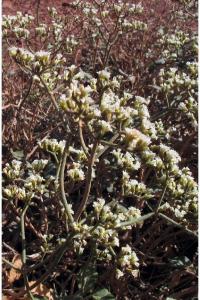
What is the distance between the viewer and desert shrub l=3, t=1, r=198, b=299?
183cm

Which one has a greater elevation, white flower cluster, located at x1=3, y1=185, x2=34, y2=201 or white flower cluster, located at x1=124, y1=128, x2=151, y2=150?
white flower cluster, located at x1=124, y1=128, x2=151, y2=150

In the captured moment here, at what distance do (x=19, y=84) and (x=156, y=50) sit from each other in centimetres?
131

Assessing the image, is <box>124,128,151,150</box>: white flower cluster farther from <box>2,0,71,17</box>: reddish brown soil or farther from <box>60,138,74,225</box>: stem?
<box>2,0,71,17</box>: reddish brown soil

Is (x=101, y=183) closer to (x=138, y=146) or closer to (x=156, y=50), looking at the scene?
(x=138, y=146)

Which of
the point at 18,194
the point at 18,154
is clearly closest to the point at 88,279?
the point at 18,194

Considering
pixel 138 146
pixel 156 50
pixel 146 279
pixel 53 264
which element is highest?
pixel 156 50

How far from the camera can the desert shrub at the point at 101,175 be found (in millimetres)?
1832

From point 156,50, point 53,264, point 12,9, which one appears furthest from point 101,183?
point 12,9

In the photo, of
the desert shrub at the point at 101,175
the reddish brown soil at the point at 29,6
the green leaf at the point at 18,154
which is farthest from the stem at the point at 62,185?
the reddish brown soil at the point at 29,6

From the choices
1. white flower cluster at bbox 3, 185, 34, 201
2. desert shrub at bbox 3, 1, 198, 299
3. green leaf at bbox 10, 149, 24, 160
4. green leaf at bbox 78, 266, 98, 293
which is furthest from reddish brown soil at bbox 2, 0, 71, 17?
green leaf at bbox 78, 266, 98, 293

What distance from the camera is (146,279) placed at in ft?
9.15

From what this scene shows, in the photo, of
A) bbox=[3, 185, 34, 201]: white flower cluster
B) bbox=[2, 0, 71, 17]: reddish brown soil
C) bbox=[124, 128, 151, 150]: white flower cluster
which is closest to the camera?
bbox=[124, 128, 151, 150]: white flower cluster

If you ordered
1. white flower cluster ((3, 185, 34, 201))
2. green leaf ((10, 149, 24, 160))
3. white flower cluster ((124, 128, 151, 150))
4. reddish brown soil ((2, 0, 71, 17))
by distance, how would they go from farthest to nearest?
1. reddish brown soil ((2, 0, 71, 17))
2. green leaf ((10, 149, 24, 160))
3. white flower cluster ((3, 185, 34, 201))
4. white flower cluster ((124, 128, 151, 150))

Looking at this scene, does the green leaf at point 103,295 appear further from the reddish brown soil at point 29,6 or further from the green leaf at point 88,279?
the reddish brown soil at point 29,6
